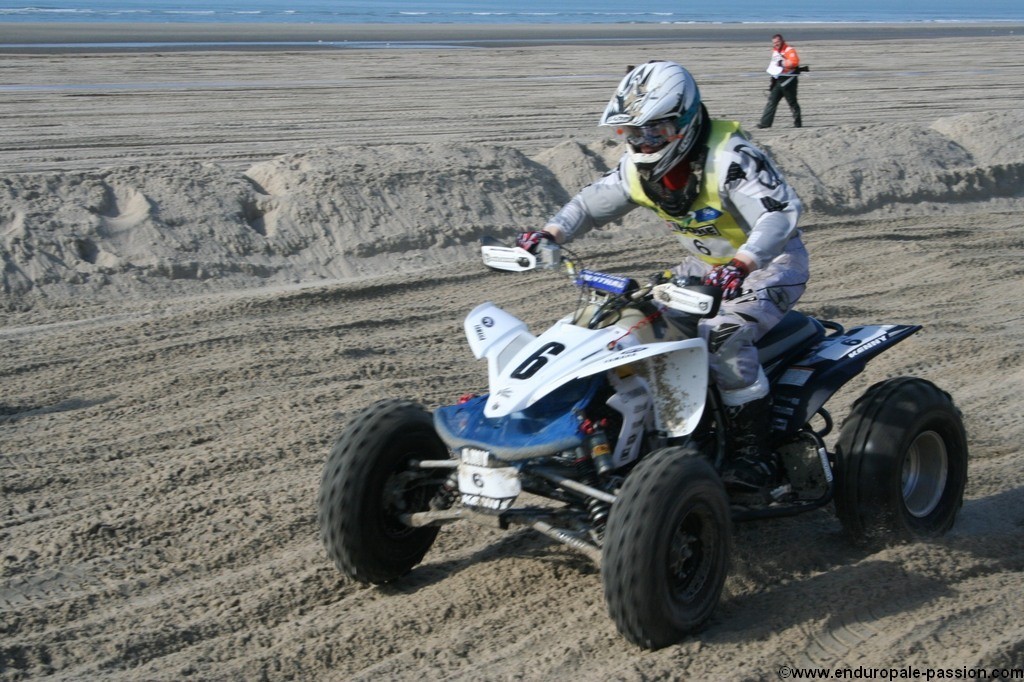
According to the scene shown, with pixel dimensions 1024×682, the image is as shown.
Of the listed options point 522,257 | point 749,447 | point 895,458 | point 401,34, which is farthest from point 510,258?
point 401,34

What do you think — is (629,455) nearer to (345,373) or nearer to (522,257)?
(522,257)

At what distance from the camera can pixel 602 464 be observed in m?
4.56

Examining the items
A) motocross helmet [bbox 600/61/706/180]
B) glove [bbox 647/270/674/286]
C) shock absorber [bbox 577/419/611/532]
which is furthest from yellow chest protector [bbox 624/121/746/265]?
shock absorber [bbox 577/419/611/532]

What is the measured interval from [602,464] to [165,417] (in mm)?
3421

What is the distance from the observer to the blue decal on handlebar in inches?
186

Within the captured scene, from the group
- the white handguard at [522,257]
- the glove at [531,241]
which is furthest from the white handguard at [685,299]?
the glove at [531,241]

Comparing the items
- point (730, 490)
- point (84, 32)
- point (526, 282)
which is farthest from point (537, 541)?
point (84, 32)

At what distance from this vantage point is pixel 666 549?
165 inches

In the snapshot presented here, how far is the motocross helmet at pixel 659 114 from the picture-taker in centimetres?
492

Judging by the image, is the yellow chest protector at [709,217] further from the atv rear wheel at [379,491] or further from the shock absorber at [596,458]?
the atv rear wheel at [379,491]

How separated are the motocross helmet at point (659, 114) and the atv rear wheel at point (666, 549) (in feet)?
4.54

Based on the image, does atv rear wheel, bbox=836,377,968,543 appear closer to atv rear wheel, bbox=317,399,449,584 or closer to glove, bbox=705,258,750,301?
glove, bbox=705,258,750,301

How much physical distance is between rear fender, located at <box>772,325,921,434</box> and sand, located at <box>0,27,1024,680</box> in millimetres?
598

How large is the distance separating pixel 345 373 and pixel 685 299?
3.93m
